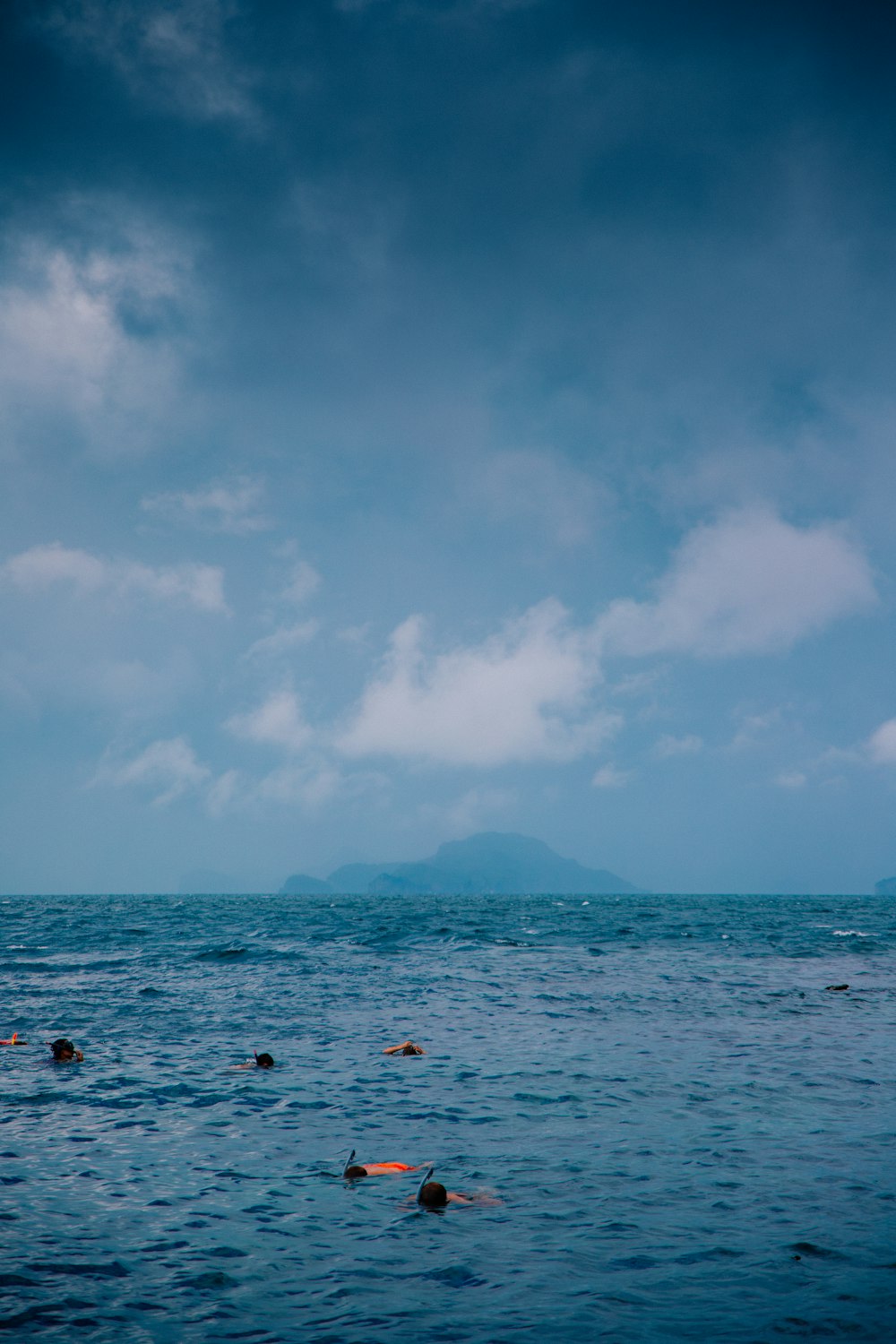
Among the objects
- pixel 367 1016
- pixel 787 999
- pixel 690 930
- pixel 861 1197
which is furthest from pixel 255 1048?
pixel 690 930

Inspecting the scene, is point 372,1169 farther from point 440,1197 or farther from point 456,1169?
point 440,1197

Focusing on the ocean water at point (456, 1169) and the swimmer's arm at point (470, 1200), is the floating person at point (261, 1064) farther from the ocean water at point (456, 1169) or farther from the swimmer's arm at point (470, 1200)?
the swimmer's arm at point (470, 1200)

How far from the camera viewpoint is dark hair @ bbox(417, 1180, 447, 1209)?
9688 millimetres

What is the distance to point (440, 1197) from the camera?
970cm

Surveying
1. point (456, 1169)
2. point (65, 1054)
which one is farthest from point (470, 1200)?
point (65, 1054)

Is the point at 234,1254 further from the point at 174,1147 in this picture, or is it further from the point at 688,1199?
the point at 688,1199

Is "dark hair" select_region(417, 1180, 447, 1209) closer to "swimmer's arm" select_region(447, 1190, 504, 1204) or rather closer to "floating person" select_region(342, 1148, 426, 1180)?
"swimmer's arm" select_region(447, 1190, 504, 1204)

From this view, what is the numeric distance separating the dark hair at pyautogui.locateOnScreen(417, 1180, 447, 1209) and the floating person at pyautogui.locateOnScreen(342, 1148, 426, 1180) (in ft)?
3.81

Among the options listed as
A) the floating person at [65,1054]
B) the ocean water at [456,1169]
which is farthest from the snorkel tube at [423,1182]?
the floating person at [65,1054]

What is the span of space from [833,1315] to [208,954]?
3603 centimetres

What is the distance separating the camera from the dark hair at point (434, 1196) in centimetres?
969

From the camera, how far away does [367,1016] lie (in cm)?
2225

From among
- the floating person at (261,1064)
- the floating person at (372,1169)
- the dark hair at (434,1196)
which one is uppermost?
the dark hair at (434,1196)

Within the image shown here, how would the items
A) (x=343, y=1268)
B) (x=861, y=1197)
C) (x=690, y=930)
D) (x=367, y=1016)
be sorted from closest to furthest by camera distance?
(x=343, y=1268)
(x=861, y=1197)
(x=367, y=1016)
(x=690, y=930)
